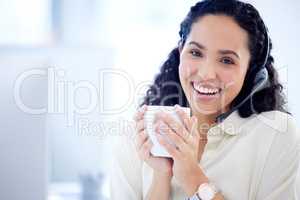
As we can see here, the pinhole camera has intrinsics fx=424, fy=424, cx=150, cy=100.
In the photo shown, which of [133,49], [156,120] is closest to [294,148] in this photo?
[156,120]

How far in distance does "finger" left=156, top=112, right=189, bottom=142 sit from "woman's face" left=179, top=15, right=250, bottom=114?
20cm

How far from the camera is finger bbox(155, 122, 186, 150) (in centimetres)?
95

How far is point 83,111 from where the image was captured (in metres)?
1.73

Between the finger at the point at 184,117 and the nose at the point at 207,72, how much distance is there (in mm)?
193

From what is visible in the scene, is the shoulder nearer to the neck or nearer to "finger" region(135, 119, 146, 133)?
the neck

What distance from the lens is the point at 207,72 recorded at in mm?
1108

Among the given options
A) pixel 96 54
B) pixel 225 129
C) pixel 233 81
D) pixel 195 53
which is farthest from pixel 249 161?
pixel 96 54

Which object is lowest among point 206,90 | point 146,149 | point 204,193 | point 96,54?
point 204,193

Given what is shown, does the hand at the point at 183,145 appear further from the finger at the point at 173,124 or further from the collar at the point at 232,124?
the collar at the point at 232,124

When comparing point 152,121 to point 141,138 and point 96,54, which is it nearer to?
point 141,138

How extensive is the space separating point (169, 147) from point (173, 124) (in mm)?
61

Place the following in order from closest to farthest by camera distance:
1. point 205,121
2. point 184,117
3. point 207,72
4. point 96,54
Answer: point 184,117
point 207,72
point 205,121
point 96,54

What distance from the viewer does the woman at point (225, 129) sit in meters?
1.05

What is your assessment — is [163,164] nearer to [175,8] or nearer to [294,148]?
[294,148]
